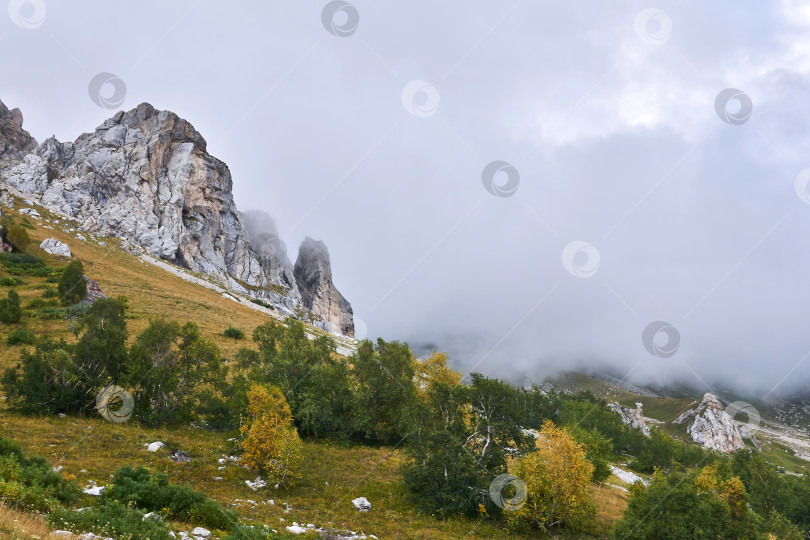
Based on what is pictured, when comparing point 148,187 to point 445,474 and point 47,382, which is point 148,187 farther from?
point 445,474

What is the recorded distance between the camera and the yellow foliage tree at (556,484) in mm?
22734

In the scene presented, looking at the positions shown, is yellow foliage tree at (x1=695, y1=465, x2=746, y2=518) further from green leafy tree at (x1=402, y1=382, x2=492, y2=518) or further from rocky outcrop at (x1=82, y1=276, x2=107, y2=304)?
rocky outcrop at (x1=82, y1=276, x2=107, y2=304)

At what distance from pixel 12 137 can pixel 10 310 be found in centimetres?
14669

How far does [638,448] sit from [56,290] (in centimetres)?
10939

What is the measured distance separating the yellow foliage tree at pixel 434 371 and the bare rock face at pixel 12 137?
16761 centimetres

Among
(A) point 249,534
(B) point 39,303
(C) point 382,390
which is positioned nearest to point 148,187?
(B) point 39,303

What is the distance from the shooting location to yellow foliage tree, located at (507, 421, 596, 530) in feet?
74.6

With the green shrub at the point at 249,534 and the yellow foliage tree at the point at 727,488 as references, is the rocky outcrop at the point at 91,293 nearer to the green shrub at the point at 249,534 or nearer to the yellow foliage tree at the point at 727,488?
the green shrub at the point at 249,534

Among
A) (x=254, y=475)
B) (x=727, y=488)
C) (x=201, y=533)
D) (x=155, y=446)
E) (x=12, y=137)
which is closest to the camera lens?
(x=201, y=533)

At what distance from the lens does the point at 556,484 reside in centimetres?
2281

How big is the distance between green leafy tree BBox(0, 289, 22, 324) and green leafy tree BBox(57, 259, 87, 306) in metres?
7.74

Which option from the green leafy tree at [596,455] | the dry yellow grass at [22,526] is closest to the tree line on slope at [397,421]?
the green leafy tree at [596,455]

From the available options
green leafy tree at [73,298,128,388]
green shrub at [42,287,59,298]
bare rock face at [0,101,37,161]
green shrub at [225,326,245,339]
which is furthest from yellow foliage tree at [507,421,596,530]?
bare rock face at [0,101,37,161]

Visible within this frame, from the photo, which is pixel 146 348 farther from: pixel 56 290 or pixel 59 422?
pixel 56 290
